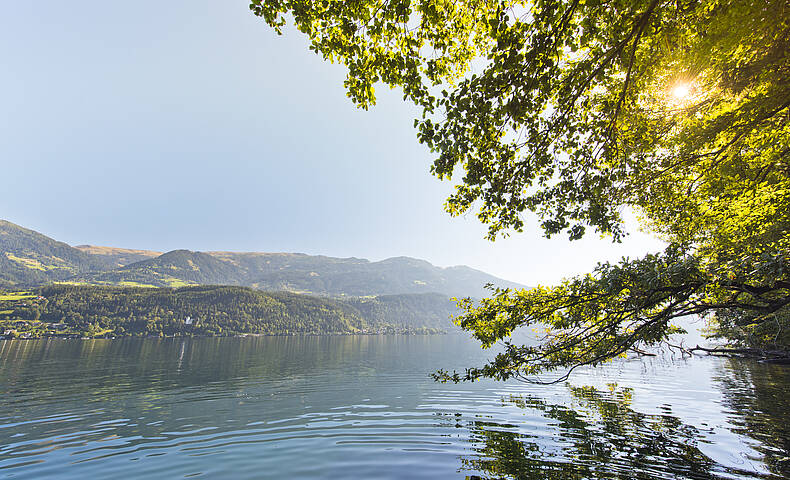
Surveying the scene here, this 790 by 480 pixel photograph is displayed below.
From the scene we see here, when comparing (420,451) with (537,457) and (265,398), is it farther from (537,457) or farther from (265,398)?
(265,398)

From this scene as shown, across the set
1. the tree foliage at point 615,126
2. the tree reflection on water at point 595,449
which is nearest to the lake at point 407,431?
the tree reflection on water at point 595,449

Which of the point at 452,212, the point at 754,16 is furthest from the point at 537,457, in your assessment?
the point at 754,16

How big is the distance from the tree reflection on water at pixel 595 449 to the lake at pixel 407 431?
0.08 metres

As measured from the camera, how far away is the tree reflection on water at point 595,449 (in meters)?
11.1

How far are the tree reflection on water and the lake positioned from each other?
8 centimetres

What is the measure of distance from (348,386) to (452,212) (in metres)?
36.0

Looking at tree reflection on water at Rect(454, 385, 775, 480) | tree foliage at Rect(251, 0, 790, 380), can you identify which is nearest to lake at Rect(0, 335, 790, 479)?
tree reflection on water at Rect(454, 385, 775, 480)

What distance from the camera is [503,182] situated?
369 inches

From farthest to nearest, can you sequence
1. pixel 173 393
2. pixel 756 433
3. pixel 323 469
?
pixel 173 393 < pixel 756 433 < pixel 323 469

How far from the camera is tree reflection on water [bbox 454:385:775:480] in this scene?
437 inches

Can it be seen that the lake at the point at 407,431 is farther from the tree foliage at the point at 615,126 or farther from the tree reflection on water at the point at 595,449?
the tree foliage at the point at 615,126

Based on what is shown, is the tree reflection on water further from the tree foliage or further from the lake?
the tree foliage

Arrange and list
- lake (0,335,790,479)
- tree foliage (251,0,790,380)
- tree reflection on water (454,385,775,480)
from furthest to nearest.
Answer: lake (0,335,790,479)
tree reflection on water (454,385,775,480)
tree foliage (251,0,790,380)

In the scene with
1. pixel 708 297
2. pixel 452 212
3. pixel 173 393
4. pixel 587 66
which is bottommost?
pixel 173 393
